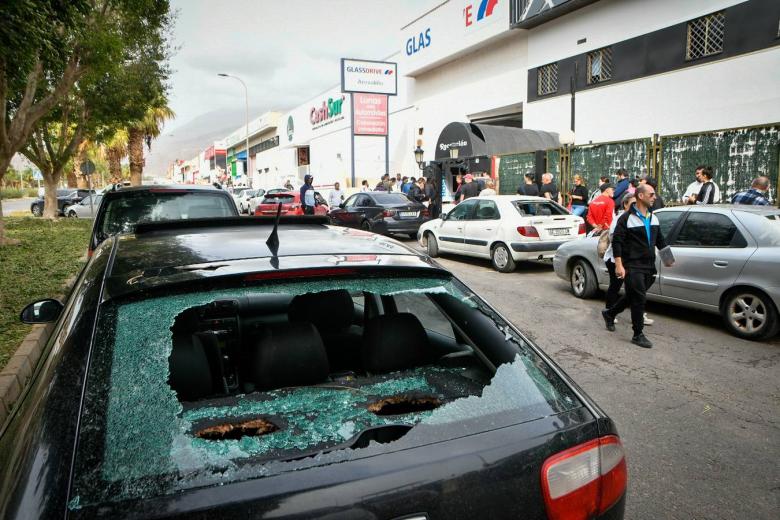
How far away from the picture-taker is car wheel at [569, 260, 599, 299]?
807 cm

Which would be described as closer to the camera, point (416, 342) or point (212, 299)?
point (212, 299)

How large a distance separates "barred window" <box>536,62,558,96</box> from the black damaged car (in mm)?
19345

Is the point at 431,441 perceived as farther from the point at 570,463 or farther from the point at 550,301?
the point at 550,301

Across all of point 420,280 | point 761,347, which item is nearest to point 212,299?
point 420,280

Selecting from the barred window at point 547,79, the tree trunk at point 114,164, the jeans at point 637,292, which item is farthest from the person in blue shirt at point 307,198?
the tree trunk at point 114,164

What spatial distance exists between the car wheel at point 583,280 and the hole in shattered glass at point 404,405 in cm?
685

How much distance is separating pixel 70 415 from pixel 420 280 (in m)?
1.18

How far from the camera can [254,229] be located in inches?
101

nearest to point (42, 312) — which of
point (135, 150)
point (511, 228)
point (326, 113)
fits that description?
point (511, 228)

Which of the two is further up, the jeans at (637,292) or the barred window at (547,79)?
the barred window at (547,79)

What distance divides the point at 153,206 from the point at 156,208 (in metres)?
0.04

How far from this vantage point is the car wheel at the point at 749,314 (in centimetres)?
585

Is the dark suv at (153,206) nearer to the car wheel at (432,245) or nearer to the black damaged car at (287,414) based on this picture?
the black damaged car at (287,414)

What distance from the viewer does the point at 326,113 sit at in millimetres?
42625
